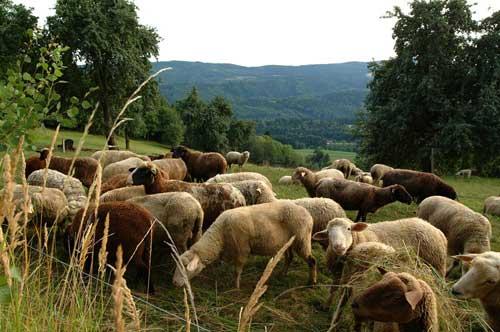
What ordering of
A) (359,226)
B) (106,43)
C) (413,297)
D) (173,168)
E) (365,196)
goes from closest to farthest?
(413,297) → (359,226) → (365,196) → (173,168) → (106,43)

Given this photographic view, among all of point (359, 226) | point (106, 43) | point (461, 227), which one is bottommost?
point (461, 227)

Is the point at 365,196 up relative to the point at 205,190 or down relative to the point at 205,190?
down

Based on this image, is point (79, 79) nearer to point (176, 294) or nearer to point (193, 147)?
point (176, 294)

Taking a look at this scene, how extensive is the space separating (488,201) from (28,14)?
26.7 m

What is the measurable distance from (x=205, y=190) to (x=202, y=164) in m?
7.20

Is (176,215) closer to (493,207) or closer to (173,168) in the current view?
(173,168)

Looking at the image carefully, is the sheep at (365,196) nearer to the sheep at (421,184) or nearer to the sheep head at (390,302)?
the sheep at (421,184)

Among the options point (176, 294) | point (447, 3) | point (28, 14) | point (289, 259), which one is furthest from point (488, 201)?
point (28, 14)

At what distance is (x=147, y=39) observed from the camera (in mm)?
27609

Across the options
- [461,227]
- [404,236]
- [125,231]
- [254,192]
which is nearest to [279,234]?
[404,236]

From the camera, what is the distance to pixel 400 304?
3234 mm

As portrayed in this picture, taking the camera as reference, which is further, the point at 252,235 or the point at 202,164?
the point at 202,164

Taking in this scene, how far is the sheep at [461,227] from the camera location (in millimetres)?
6852

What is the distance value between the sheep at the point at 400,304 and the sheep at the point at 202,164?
449 inches
